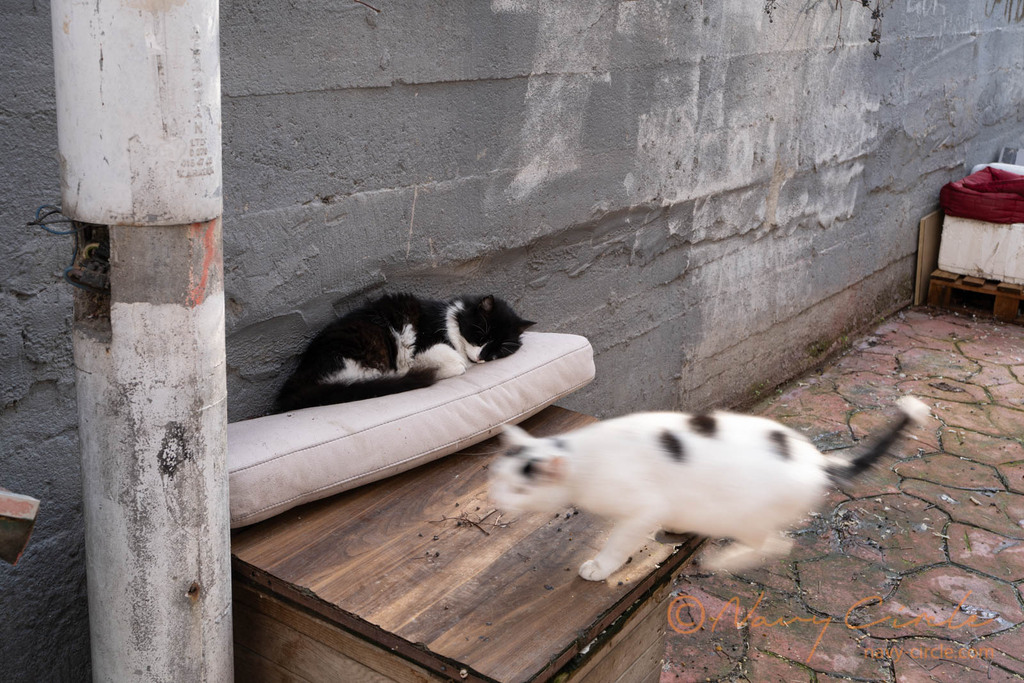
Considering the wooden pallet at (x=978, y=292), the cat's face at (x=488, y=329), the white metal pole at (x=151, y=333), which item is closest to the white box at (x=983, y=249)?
the wooden pallet at (x=978, y=292)

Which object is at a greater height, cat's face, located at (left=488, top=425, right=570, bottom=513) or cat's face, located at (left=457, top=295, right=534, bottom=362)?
cat's face, located at (left=457, top=295, right=534, bottom=362)

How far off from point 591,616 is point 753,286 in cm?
342

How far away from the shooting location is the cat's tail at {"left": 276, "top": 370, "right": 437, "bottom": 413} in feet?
8.26

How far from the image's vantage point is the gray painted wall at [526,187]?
2166 mm

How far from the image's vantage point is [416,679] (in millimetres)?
1847

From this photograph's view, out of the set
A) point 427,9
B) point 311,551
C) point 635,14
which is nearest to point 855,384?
point 635,14

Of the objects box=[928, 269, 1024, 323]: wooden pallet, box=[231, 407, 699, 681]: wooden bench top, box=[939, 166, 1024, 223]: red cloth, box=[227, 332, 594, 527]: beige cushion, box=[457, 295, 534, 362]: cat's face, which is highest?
box=[939, 166, 1024, 223]: red cloth

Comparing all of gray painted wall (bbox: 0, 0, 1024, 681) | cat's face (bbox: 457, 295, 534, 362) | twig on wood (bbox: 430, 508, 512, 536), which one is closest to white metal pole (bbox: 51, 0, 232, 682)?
gray painted wall (bbox: 0, 0, 1024, 681)

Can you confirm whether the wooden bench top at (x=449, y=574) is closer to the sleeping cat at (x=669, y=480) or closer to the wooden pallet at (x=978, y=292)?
the sleeping cat at (x=669, y=480)

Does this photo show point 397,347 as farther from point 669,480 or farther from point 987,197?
point 987,197

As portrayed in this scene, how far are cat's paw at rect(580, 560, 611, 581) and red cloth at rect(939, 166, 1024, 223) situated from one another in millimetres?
5721

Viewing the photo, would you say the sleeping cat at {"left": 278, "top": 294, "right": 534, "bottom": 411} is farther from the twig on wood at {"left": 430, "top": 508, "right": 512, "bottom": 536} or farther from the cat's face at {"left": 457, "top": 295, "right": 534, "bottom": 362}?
the twig on wood at {"left": 430, "top": 508, "right": 512, "bottom": 536}

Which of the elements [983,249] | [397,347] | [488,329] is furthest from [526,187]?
[983,249]

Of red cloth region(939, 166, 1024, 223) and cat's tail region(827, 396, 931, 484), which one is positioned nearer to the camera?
cat's tail region(827, 396, 931, 484)
